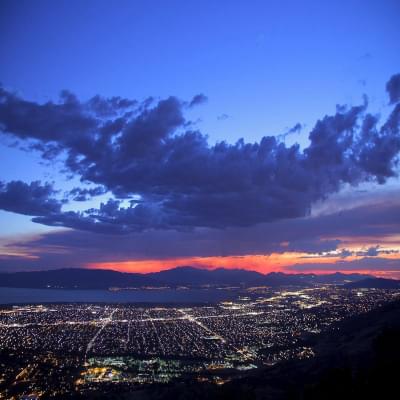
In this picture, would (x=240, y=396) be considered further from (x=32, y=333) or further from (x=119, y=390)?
(x=32, y=333)

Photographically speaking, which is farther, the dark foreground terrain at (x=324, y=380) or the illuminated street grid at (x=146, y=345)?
the illuminated street grid at (x=146, y=345)

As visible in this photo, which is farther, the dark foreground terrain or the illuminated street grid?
the illuminated street grid

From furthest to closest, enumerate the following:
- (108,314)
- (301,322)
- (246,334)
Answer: (108,314) → (301,322) → (246,334)

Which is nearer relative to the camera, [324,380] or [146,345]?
[324,380]

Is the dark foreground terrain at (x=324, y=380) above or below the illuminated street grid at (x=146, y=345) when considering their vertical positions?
above

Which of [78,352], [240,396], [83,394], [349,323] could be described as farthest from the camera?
[349,323]

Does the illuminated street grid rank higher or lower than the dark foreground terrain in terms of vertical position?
lower

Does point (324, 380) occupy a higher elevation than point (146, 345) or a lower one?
higher

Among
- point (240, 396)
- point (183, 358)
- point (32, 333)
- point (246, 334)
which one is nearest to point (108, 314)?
point (32, 333)
